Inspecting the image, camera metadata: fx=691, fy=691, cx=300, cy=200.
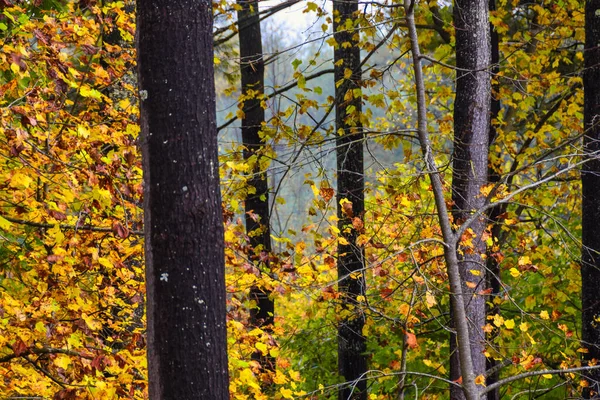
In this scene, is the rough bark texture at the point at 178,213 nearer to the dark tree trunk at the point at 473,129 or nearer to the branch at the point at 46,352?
the branch at the point at 46,352

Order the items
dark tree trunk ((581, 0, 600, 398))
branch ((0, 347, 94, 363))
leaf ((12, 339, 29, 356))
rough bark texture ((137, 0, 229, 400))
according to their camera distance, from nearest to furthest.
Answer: rough bark texture ((137, 0, 229, 400)) < leaf ((12, 339, 29, 356)) < branch ((0, 347, 94, 363)) < dark tree trunk ((581, 0, 600, 398))

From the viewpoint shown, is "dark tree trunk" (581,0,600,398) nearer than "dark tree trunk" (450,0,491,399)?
No

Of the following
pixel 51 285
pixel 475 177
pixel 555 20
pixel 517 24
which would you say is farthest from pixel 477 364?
pixel 517 24

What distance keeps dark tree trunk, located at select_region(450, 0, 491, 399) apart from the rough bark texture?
2587 millimetres

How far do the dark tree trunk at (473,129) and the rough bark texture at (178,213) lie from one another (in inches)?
102

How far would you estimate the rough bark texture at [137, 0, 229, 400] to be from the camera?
3451mm

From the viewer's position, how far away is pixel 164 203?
3.46 m

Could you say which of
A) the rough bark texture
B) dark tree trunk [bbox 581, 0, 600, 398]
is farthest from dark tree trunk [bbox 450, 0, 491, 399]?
the rough bark texture

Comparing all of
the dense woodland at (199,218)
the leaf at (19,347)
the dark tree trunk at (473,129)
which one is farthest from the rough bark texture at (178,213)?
the dark tree trunk at (473,129)

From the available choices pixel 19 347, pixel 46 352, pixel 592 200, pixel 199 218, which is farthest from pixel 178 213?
pixel 592 200

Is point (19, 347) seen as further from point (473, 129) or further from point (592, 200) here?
point (592, 200)

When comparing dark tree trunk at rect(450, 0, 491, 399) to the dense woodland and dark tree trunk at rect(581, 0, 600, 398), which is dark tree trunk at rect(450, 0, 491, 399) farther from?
dark tree trunk at rect(581, 0, 600, 398)

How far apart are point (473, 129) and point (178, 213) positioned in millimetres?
2950

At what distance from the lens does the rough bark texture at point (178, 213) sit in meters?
3.45
